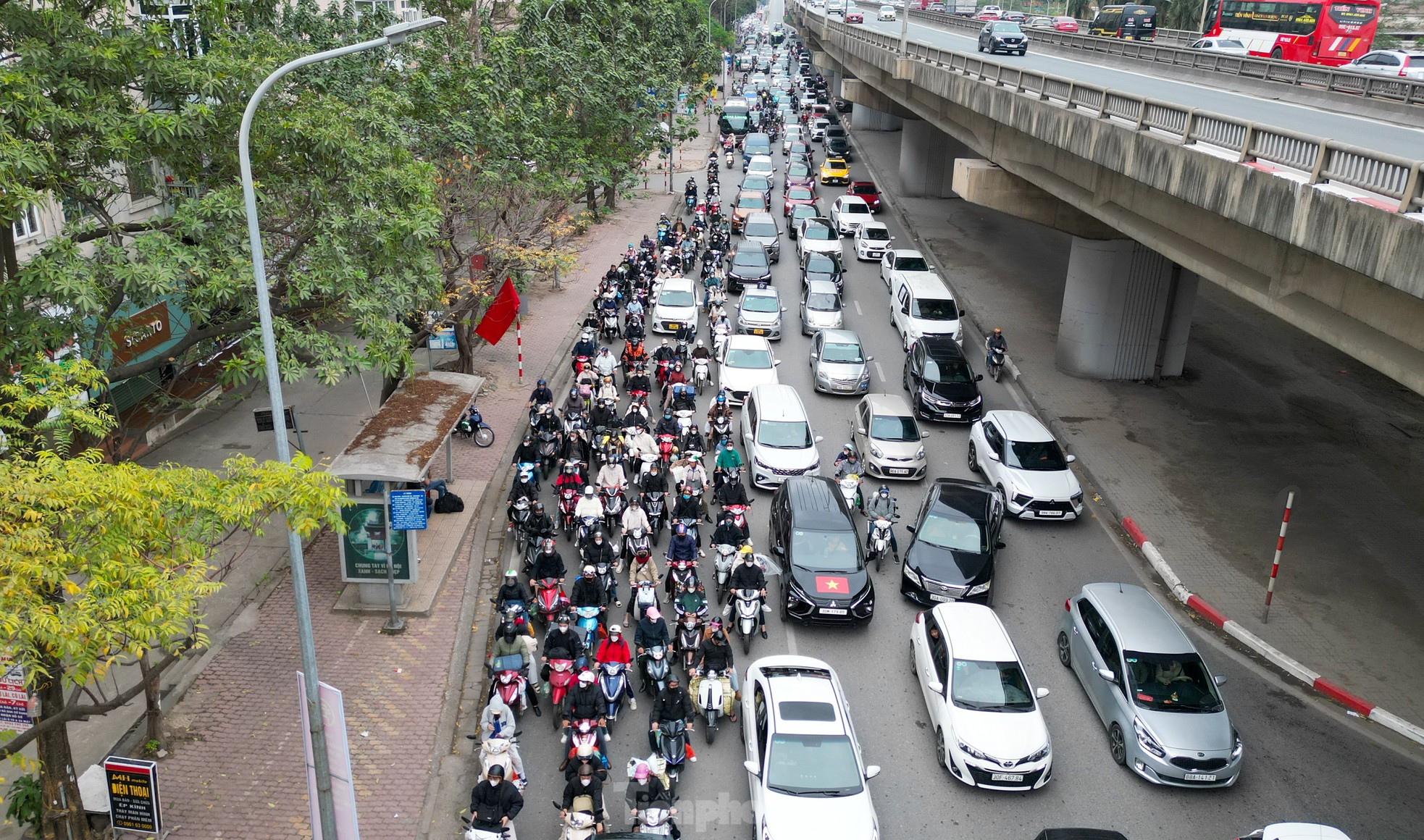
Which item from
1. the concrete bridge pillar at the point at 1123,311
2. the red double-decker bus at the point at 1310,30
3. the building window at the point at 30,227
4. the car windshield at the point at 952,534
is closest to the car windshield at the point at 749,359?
the concrete bridge pillar at the point at 1123,311

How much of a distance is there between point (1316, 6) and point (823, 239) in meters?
18.4

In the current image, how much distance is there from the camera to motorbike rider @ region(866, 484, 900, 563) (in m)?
16.6

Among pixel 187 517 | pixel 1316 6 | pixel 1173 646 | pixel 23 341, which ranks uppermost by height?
pixel 1316 6

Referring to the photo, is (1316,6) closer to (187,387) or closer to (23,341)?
(187,387)

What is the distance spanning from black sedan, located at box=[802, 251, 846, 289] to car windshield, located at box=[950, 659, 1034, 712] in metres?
19.3

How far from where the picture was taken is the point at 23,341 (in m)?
10.7

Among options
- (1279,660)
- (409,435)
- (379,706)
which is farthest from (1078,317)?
(379,706)

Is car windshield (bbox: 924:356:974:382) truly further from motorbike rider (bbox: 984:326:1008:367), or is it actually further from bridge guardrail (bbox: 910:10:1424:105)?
bridge guardrail (bbox: 910:10:1424:105)

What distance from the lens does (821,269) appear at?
31.8m

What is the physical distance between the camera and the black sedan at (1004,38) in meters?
35.3

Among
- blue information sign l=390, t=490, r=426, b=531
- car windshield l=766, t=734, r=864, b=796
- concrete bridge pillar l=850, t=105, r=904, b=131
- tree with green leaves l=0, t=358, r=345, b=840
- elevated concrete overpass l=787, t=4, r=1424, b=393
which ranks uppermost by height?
elevated concrete overpass l=787, t=4, r=1424, b=393

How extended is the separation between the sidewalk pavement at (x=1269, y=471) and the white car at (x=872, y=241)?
15.9 feet

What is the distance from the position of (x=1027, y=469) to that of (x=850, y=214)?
2317 centimetres

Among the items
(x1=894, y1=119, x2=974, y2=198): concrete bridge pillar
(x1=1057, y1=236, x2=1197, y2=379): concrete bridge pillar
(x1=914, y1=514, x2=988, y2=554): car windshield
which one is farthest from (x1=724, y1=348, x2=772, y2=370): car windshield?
(x1=894, y1=119, x2=974, y2=198): concrete bridge pillar
